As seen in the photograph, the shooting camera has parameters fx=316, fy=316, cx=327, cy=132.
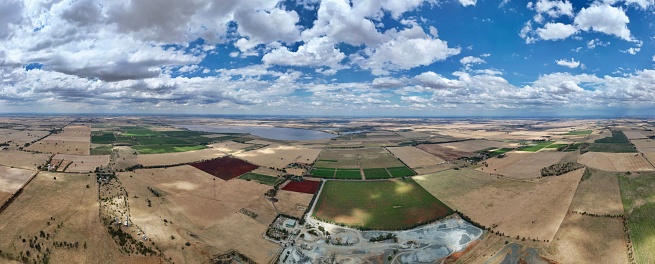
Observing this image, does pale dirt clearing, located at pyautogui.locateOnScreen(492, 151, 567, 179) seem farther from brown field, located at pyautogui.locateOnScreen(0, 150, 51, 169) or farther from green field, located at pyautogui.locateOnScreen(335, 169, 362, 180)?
brown field, located at pyautogui.locateOnScreen(0, 150, 51, 169)

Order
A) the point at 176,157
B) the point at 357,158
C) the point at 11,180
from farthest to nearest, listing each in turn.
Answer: the point at 357,158 < the point at 176,157 < the point at 11,180

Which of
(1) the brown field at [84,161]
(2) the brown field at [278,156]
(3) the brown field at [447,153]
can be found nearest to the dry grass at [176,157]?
→ (1) the brown field at [84,161]

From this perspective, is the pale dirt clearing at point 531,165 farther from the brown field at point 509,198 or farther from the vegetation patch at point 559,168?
the brown field at point 509,198

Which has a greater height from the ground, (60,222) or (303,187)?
(60,222)

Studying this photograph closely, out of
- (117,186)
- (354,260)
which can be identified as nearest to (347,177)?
(354,260)

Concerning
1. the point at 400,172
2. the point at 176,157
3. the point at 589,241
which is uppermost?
the point at 176,157

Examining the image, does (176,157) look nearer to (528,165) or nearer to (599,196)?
(528,165)

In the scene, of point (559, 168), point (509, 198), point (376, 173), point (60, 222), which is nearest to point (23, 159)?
point (60, 222)

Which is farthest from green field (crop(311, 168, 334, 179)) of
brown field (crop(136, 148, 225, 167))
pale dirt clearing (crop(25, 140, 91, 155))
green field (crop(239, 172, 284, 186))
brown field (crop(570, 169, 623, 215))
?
pale dirt clearing (crop(25, 140, 91, 155))
